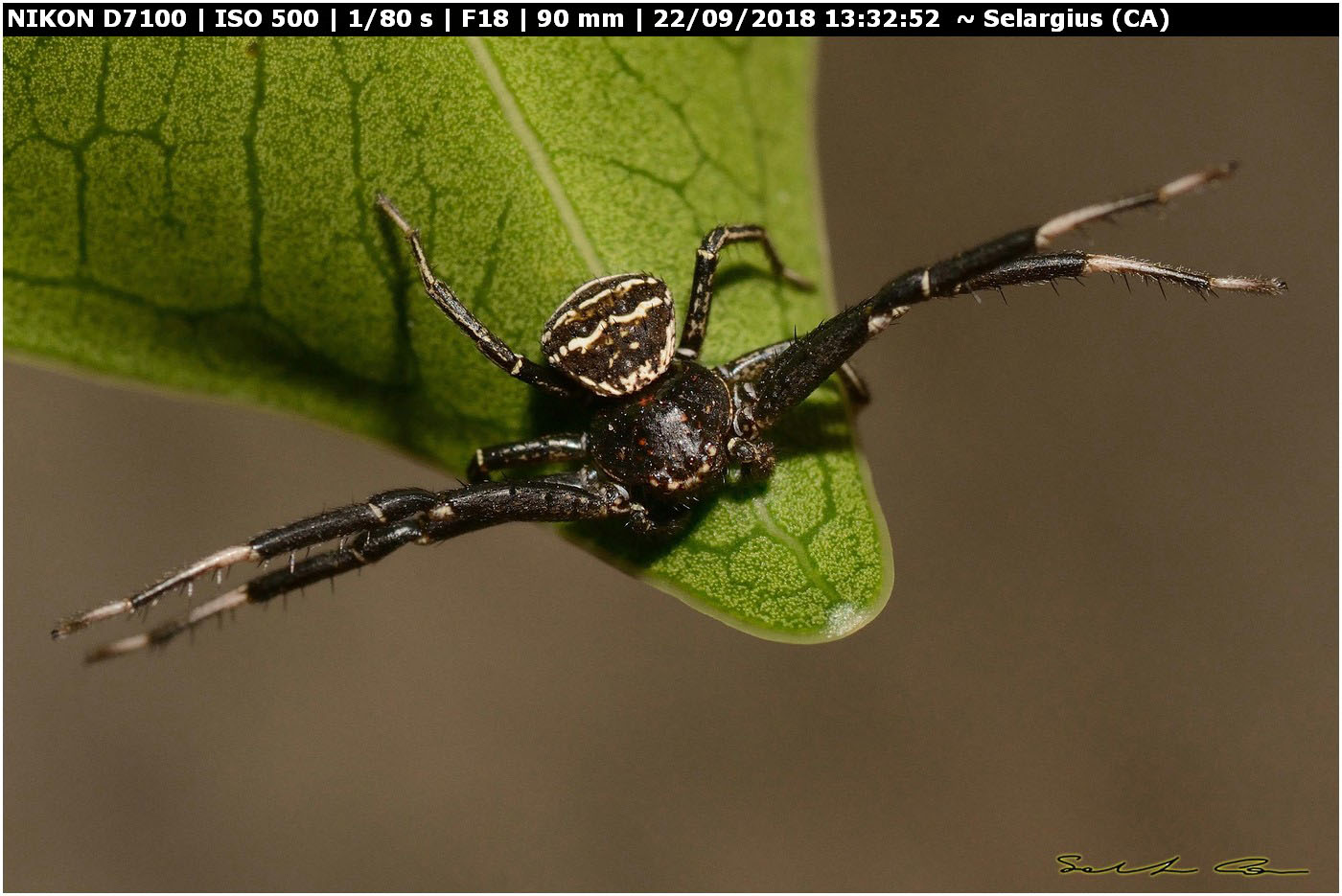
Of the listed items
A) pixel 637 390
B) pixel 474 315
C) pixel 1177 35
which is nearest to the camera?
pixel 474 315

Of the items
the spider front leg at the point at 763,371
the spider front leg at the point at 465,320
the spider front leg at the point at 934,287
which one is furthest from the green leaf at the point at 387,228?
the spider front leg at the point at 763,371

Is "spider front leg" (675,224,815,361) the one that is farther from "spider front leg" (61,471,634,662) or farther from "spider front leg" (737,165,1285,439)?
"spider front leg" (61,471,634,662)

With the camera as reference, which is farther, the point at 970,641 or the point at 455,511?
the point at 970,641

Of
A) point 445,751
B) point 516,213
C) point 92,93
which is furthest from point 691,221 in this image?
point 445,751

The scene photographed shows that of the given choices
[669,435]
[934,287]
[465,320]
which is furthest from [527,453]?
[934,287]

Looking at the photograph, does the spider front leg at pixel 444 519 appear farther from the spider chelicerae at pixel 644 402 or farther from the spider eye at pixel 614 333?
the spider eye at pixel 614 333

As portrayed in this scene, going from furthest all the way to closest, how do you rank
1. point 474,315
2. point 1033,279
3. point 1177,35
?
1. point 1177,35
2. point 1033,279
3. point 474,315

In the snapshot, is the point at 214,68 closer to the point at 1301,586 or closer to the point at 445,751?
the point at 445,751

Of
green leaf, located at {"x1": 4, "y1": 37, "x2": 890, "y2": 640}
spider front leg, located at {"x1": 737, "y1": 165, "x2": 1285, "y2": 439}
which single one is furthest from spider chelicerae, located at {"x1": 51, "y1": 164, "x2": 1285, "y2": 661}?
green leaf, located at {"x1": 4, "y1": 37, "x2": 890, "y2": 640}

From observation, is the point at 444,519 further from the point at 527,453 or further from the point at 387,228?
→ the point at 387,228
